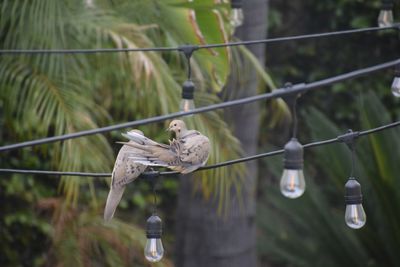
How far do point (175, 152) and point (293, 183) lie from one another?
637 mm

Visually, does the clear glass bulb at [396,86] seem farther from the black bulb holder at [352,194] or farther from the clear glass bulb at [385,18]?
the clear glass bulb at [385,18]

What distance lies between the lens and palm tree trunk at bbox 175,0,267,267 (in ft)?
20.0

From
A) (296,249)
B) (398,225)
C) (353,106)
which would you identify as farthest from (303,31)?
(398,225)

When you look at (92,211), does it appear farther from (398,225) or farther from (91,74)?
(398,225)

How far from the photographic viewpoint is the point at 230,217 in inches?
244

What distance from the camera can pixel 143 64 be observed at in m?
4.91

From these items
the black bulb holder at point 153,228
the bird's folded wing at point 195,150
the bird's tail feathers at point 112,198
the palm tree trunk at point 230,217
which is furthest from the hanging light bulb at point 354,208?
the palm tree trunk at point 230,217

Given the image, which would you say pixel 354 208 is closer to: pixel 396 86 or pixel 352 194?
pixel 352 194

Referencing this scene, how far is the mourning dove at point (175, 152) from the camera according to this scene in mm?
3248

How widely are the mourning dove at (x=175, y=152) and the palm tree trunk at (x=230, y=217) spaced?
103 inches

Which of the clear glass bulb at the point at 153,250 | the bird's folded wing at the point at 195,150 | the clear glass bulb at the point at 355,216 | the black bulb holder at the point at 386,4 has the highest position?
the black bulb holder at the point at 386,4

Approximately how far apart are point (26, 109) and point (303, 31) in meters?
4.47

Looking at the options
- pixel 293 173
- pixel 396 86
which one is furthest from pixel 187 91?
pixel 293 173

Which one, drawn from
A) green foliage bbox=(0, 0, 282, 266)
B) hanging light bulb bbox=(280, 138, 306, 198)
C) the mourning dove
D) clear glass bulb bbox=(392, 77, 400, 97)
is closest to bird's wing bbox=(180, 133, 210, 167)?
the mourning dove
